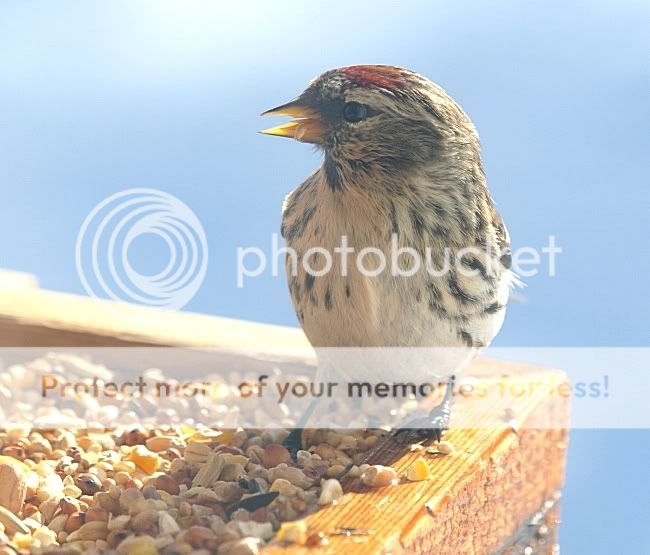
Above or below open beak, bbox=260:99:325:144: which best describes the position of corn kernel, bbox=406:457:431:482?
below

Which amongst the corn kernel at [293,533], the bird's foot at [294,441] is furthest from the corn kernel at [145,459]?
the corn kernel at [293,533]

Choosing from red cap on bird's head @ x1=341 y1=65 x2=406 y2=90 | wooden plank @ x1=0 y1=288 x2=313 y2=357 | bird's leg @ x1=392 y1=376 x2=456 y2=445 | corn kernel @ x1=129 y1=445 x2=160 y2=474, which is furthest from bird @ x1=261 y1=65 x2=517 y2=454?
wooden plank @ x1=0 y1=288 x2=313 y2=357

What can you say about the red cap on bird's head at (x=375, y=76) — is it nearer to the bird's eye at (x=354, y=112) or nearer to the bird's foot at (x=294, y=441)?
the bird's eye at (x=354, y=112)

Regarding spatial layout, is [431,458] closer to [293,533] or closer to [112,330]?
[293,533]

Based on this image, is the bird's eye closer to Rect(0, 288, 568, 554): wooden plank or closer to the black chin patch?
the black chin patch

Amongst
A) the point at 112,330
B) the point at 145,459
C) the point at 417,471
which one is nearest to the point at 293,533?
the point at 417,471
